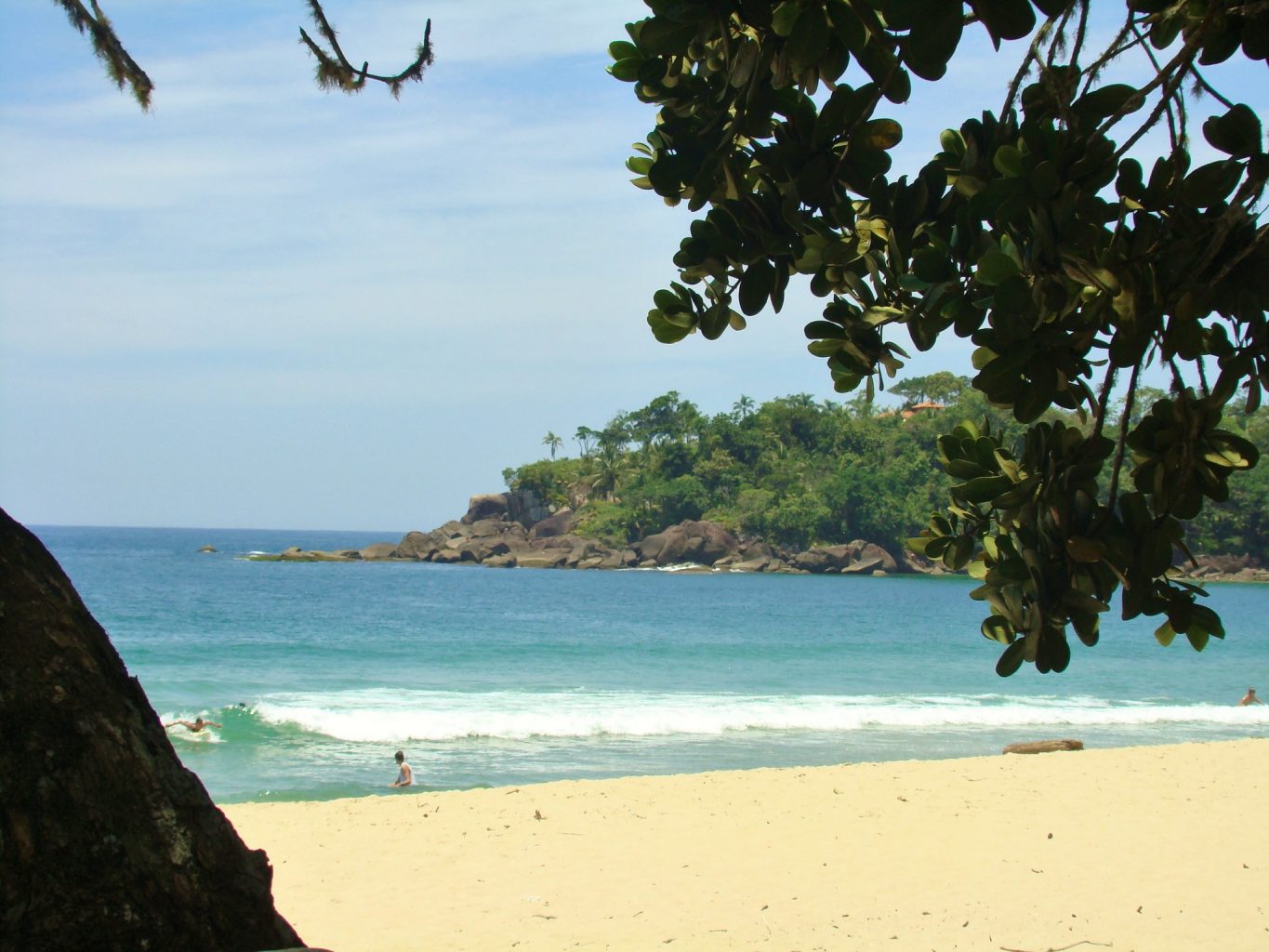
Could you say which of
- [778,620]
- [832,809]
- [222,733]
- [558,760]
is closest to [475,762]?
[558,760]

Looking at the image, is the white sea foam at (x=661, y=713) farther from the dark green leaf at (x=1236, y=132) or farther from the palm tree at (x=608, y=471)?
the palm tree at (x=608, y=471)

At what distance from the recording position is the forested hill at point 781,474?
65.9 meters

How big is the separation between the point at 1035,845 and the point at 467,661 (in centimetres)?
1847

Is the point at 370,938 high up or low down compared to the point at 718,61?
down

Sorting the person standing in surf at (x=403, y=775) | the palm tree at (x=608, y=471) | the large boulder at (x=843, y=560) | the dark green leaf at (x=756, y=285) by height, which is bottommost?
the person standing in surf at (x=403, y=775)

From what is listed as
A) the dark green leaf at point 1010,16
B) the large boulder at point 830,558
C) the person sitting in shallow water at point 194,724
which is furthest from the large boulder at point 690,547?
the dark green leaf at point 1010,16

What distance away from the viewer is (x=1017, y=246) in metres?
1.65

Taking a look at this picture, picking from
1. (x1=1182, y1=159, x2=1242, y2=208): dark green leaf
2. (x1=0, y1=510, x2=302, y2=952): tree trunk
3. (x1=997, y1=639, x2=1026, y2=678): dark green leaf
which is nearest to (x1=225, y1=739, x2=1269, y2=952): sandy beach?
(x1=997, y1=639, x2=1026, y2=678): dark green leaf

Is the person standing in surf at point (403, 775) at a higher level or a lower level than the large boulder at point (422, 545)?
lower

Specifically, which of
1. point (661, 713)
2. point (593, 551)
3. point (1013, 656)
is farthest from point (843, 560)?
point (1013, 656)

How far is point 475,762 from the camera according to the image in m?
12.8

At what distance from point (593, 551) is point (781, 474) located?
12654 millimetres

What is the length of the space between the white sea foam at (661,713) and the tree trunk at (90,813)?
1279cm

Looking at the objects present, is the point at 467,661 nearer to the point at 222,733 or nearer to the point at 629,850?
the point at 222,733
